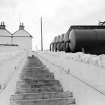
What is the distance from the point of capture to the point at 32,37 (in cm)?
5684

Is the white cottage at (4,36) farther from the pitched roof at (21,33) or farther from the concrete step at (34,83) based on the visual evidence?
the concrete step at (34,83)

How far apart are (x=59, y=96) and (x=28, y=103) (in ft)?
2.90

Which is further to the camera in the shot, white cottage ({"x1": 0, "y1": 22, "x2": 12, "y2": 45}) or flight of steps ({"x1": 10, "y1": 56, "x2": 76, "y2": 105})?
white cottage ({"x1": 0, "y1": 22, "x2": 12, "y2": 45})

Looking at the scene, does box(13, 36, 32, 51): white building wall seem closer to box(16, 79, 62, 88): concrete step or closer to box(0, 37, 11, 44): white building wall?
box(0, 37, 11, 44): white building wall

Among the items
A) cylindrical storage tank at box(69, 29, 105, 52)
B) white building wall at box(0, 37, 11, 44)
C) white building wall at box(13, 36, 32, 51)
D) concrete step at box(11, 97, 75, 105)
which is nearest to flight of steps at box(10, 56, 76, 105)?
concrete step at box(11, 97, 75, 105)

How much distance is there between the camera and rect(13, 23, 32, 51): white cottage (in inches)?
2184

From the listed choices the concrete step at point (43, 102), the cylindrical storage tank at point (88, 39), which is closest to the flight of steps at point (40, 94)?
the concrete step at point (43, 102)

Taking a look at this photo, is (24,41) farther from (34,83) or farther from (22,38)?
(34,83)

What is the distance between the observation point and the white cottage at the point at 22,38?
182 ft

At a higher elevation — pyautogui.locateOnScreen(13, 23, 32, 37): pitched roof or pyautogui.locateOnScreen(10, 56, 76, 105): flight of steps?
pyautogui.locateOnScreen(13, 23, 32, 37): pitched roof

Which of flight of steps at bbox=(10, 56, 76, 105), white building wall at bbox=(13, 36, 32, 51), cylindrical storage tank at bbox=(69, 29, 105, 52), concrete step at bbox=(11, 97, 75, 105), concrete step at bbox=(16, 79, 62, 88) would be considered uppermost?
white building wall at bbox=(13, 36, 32, 51)

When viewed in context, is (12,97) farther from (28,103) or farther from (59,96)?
(59,96)

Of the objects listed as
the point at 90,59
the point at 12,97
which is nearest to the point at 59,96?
the point at 12,97

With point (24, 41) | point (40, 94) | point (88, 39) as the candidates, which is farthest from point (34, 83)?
point (24, 41)
